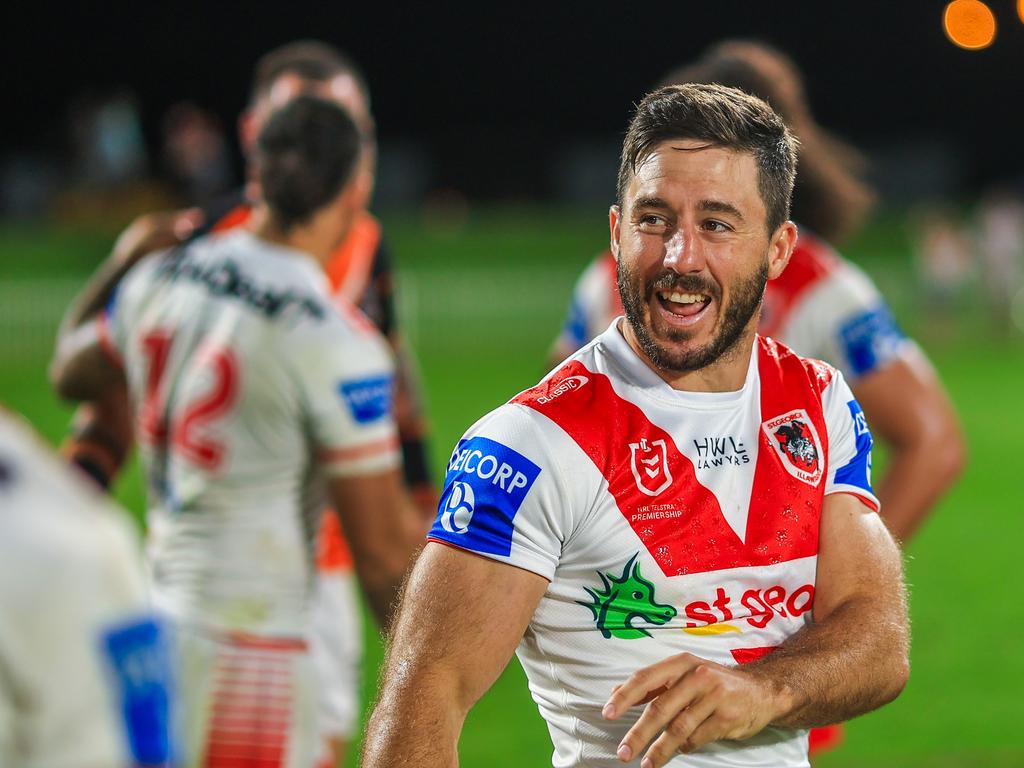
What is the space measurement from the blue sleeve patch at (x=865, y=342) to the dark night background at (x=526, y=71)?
28.2 m

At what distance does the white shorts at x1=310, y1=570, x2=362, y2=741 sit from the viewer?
4879 millimetres

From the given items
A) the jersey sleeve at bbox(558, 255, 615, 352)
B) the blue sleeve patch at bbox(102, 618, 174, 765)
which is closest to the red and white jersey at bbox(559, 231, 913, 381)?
the jersey sleeve at bbox(558, 255, 615, 352)

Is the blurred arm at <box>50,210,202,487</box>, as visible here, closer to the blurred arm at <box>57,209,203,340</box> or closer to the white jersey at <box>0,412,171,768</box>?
the blurred arm at <box>57,209,203,340</box>

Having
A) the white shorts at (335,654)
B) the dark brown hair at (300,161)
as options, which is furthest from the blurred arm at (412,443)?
the dark brown hair at (300,161)

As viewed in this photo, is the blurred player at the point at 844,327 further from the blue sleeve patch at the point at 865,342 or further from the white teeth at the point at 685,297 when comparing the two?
the white teeth at the point at 685,297

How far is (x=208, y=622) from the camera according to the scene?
4.17 meters

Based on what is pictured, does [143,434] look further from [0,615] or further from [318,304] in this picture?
[0,615]

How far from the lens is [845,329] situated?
183 inches

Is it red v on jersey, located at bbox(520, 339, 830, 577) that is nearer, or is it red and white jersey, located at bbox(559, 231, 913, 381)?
red v on jersey, located at bbox(520, 339, 830, 577)

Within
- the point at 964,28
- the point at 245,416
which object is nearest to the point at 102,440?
the point at 245,416

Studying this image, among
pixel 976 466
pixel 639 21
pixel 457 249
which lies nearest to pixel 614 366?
pixel 976 466

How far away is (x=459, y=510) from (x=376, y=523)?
1.67m

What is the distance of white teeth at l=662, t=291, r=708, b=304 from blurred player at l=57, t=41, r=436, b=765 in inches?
79.0

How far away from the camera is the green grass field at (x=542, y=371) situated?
692cm
